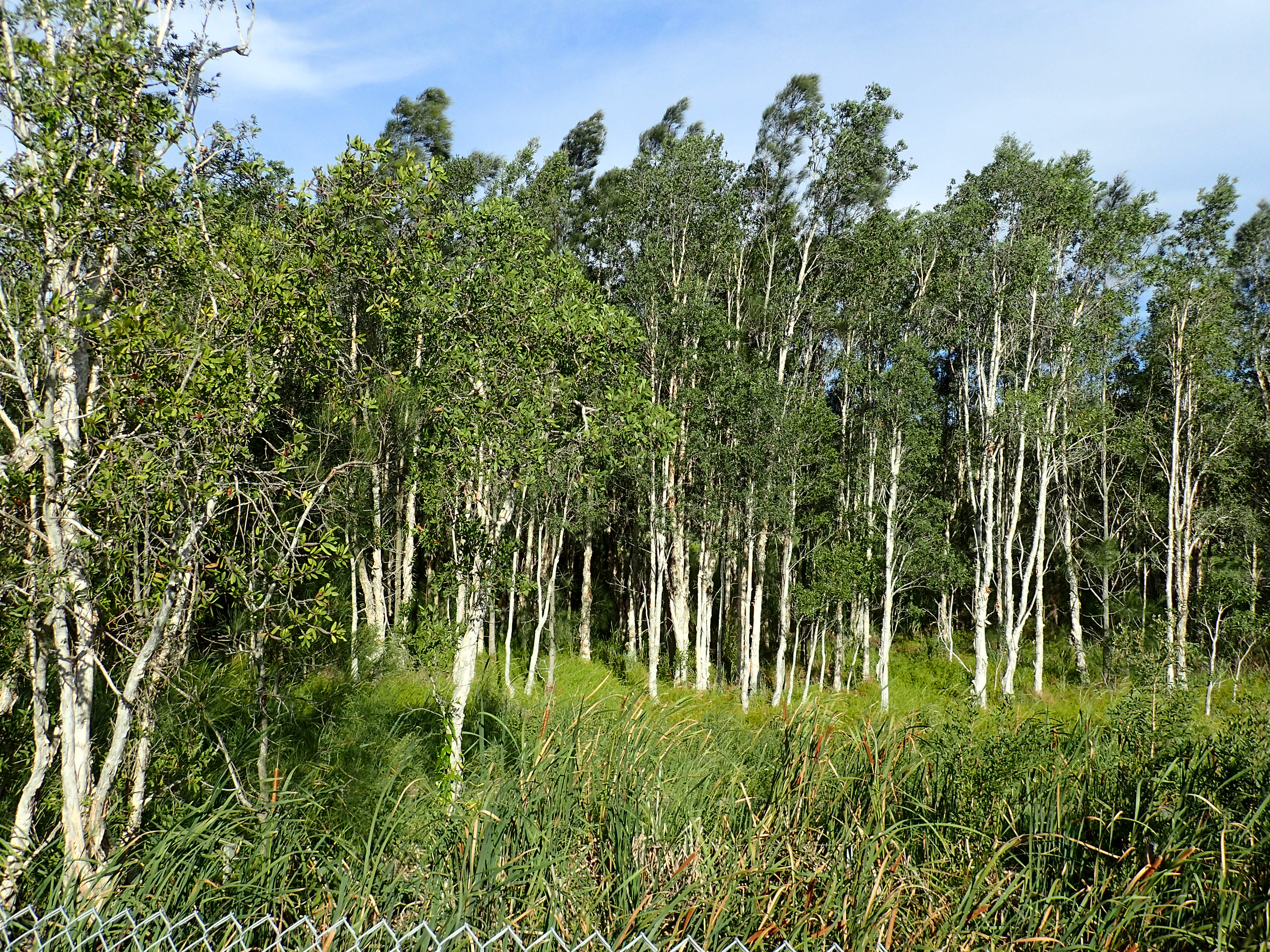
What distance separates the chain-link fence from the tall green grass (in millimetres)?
99

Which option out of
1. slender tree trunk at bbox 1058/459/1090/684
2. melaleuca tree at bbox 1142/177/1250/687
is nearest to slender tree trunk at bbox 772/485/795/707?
slender tree trunk at bbox 1058/459/1090/684

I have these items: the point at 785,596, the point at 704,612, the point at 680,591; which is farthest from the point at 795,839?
the point at 680,591

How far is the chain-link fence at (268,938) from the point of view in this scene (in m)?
2.80

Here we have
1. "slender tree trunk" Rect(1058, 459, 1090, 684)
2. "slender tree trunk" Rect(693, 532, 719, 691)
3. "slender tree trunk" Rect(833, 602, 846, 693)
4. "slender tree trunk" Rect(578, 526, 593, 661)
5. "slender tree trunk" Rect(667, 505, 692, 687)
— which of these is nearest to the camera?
"slender tree trunk" Rect(693, 532, 719, 691)

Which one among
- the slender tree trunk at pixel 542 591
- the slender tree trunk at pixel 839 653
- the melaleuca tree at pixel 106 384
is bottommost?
the slender tree trunk at pixel 839 653

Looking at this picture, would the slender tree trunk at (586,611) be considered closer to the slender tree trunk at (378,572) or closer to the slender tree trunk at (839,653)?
the slender tree trunk at (378,572)

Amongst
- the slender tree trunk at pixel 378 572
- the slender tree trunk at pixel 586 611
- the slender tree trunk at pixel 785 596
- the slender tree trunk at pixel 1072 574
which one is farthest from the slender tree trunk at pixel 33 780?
the slender tree trunk at pixel 1072 574

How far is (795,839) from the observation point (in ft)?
14.0

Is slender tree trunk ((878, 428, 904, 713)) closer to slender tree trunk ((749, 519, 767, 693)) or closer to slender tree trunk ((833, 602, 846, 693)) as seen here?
slender tree trunk ((833, 602, 846, 693))

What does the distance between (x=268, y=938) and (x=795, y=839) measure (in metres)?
2.67

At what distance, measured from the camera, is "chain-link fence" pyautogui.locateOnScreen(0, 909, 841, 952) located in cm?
280

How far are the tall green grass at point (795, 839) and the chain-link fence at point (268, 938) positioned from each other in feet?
0.32

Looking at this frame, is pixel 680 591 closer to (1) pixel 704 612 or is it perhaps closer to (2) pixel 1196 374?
(1) pixel 704 612

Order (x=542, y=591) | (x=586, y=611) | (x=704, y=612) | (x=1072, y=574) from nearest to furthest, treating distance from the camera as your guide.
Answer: (x=704, y=612), (x=542, y=591), (x=1072, y=574), (x=586, y=611)
